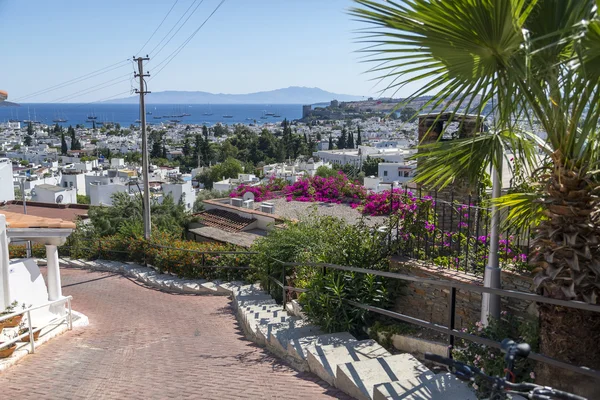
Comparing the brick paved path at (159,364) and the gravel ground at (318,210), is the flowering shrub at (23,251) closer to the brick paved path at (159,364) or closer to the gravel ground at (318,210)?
the gravel ground at (318,210)

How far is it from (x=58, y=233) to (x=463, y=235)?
6857 millimetres

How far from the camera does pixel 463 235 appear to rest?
20.2 feet

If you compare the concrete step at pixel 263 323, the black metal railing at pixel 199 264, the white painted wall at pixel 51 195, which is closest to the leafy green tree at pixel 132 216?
the black metal railing at pixel 199 264

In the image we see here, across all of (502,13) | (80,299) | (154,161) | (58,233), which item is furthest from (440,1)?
(154,161)

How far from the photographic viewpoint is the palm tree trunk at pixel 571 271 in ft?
11.0

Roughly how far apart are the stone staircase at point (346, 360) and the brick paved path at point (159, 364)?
16 cm

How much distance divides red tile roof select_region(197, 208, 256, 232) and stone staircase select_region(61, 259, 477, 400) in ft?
35.7

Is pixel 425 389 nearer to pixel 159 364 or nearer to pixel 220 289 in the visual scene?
pixel 159 364

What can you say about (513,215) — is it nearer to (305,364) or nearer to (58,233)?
(305,364)

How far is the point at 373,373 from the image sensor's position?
4.28 metres

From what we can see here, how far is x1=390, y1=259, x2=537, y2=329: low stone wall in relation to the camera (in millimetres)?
4812

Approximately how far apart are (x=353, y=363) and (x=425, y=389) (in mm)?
878

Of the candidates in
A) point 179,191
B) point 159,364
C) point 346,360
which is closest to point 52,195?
point 179,191

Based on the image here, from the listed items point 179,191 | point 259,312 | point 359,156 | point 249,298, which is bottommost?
point 179,191
